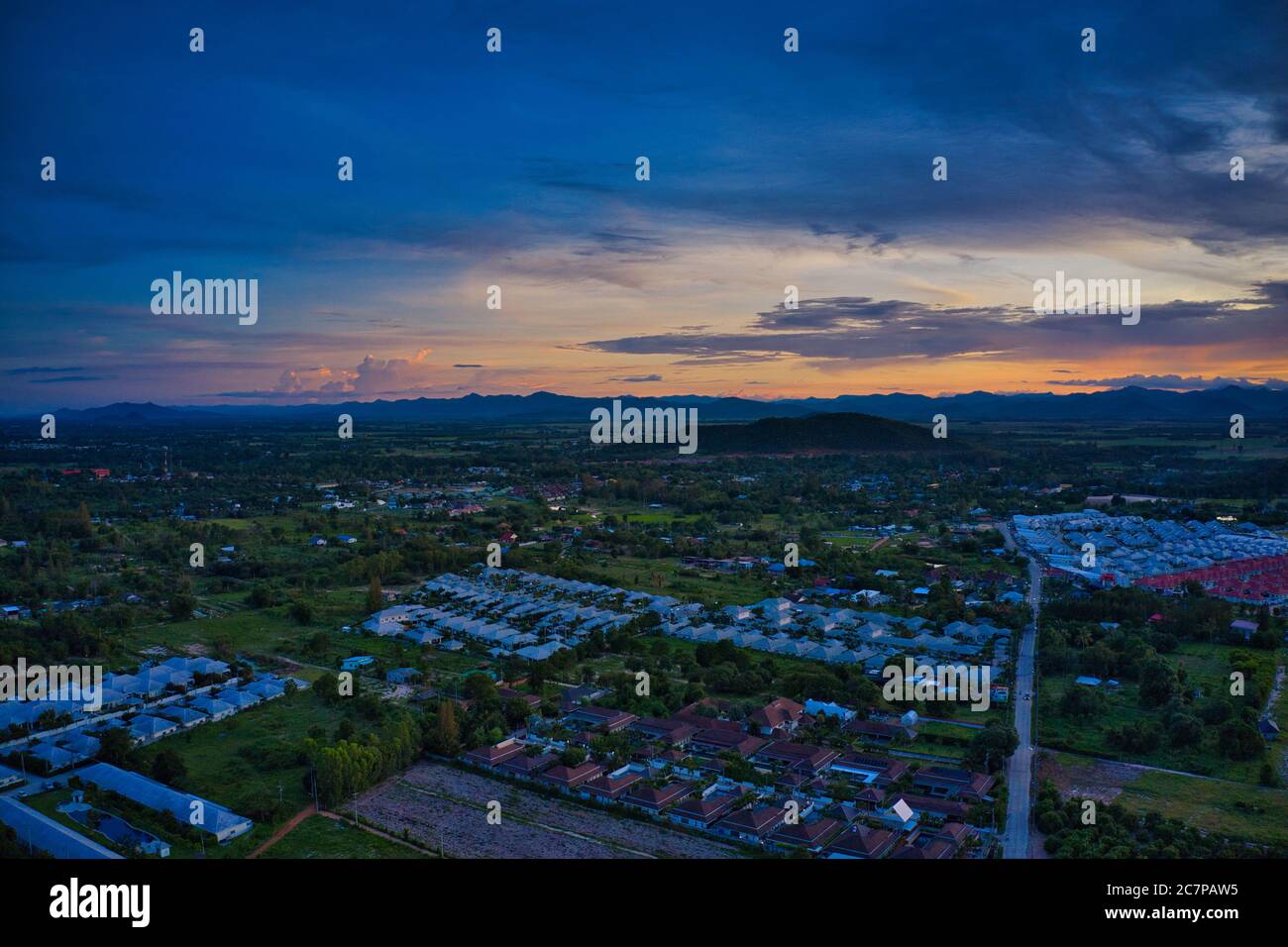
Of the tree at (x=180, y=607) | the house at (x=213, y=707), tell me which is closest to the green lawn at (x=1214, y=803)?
the house at (x=213, y=707)

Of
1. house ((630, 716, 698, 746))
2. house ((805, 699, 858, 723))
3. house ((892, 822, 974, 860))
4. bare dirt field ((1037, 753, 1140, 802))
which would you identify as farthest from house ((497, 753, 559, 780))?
bare dirt field ((1037, 753, 1140, 802))

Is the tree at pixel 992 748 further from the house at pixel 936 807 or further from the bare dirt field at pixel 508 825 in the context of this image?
the bare dirt field at pixel 508 825

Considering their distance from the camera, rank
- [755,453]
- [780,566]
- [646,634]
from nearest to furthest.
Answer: [646,634], [780,566], [755,453]
